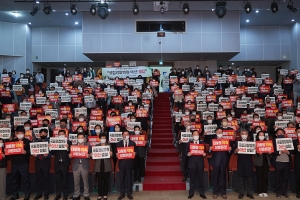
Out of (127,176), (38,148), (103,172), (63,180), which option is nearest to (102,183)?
(103,172)

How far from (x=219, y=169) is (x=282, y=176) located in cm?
166

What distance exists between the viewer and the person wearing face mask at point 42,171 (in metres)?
8.30

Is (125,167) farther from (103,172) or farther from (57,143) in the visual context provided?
(57,143)

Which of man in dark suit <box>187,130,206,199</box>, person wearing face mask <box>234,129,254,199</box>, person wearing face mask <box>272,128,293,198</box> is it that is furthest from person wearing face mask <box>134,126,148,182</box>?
person wearing face mask <box>272,128,293,198</box>

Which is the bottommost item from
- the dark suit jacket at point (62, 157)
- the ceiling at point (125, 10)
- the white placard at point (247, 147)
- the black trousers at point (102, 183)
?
the black trousers at point (102, 183)

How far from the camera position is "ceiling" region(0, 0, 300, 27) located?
17.7m

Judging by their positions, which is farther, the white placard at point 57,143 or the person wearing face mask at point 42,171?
the person wearing face mask at point 42,171

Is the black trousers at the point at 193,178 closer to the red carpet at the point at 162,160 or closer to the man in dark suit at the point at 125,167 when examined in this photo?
the red carpet at the point at 162,160

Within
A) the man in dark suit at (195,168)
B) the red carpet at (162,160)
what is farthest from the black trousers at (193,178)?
the red carpet at (162,160)

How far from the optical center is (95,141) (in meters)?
8.98

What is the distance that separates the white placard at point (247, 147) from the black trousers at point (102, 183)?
3365 mm

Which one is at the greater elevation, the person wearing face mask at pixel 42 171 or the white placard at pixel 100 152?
the white placard at pixel 100 152

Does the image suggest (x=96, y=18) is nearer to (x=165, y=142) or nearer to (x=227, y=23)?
(x=227, y=23)

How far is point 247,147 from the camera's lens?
321 inches
